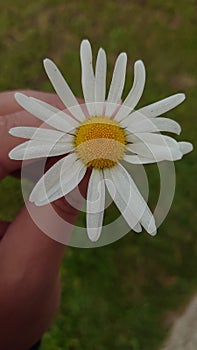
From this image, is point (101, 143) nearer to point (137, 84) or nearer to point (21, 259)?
point (137, 84)

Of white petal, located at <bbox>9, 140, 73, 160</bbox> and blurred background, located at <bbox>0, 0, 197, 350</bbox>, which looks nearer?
white petal, located at <bbox>9, 140, 73, 160</bbox>

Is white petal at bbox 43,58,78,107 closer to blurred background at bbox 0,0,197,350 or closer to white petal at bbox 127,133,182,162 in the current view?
white petal at bbox 127,133,182,162

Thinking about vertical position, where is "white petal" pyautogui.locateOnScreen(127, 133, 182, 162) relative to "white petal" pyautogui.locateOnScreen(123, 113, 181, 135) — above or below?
below

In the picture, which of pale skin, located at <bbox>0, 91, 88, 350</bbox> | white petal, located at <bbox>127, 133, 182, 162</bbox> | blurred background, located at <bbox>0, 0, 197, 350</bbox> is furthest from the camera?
blurred background, located at <bbox>0, 0, 197, 350</bbox>

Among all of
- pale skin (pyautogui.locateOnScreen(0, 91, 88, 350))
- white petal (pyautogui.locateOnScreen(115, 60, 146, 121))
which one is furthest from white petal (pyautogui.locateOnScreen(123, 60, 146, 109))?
pale skin (pyautogui.locateOnScreen(0, 91, 88, 350))

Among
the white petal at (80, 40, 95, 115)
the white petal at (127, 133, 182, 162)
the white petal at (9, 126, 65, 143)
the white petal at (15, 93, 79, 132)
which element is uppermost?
the white petal at (80, 40, 95, 115)

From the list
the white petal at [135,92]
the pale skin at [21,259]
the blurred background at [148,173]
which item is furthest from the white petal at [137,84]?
the blurred background at [148,173]
